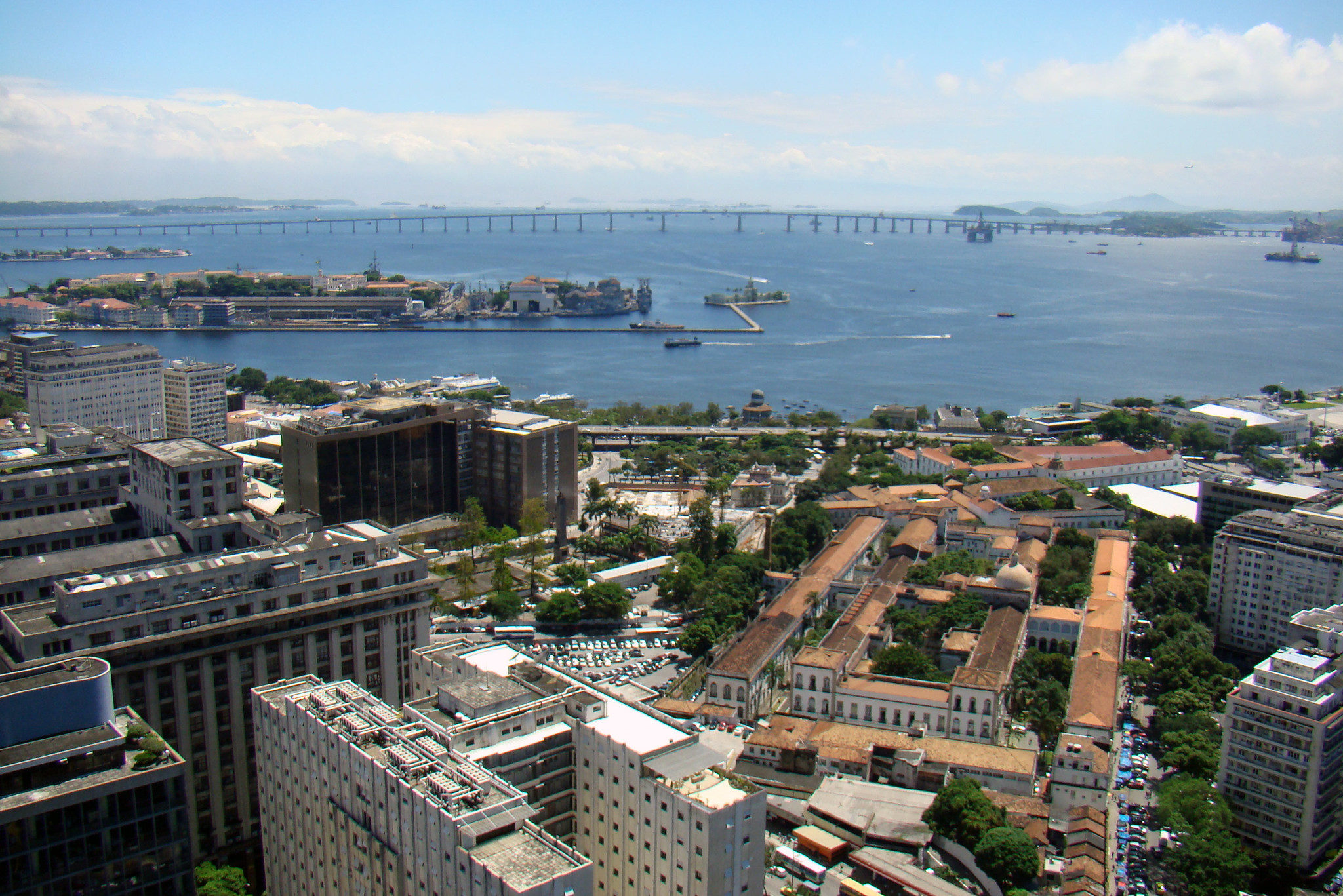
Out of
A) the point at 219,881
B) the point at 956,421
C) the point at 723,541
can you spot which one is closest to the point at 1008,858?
the point at 219,881

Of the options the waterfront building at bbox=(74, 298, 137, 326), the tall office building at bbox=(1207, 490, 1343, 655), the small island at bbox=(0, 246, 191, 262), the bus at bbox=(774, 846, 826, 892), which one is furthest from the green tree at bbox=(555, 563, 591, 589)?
the small island at bbox=(0, 246, 191, 262)

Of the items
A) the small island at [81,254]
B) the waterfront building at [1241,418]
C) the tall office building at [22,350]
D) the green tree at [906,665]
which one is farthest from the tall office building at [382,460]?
the small island at [81,254]

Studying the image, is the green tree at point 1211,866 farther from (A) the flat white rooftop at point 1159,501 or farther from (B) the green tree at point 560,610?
(A) the flat white rooftop at point 1159,501

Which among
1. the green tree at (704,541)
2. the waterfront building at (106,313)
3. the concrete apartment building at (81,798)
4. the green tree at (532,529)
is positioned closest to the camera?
the concrete apartment building at (81,798)

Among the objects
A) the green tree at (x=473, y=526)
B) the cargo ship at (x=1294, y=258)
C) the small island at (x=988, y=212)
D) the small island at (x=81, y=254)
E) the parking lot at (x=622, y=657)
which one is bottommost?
the parking lot at (x=622, y=657)

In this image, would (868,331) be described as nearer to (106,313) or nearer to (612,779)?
(106,313)

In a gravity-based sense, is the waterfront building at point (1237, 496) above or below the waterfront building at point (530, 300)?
below

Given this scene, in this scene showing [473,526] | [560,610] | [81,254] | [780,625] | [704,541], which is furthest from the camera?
[81,254]
